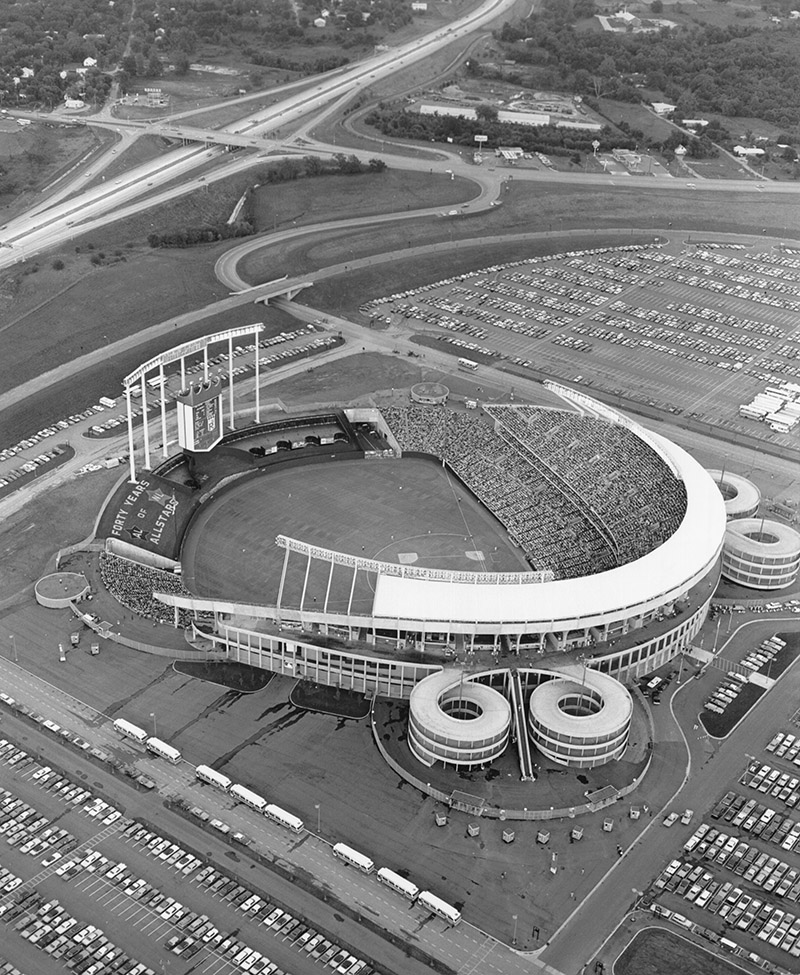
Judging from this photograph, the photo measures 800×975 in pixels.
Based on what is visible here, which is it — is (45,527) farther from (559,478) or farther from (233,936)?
(233,936)

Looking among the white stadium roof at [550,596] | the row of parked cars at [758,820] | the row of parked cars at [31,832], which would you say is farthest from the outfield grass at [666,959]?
the row of parked cars at [31,832]

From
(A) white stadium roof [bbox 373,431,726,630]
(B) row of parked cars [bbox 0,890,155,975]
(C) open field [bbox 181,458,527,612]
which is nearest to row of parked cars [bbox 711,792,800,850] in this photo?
(A) white stadium roof [bbox 373,431,726,630]

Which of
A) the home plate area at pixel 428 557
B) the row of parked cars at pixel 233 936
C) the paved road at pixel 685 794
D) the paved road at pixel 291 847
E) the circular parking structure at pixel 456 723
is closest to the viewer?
the row of parked cars at pixel 233 936

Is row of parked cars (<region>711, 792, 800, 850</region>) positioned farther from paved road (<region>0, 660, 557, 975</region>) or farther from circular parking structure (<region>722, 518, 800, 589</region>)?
circular parking structure (<region>722, 518, 800, 589</region>)

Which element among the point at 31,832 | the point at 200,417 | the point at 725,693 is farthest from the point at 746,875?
the point at 200,417

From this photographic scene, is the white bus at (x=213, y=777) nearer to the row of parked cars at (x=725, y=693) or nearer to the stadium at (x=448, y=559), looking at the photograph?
the stadium at (x=448, y=559)
